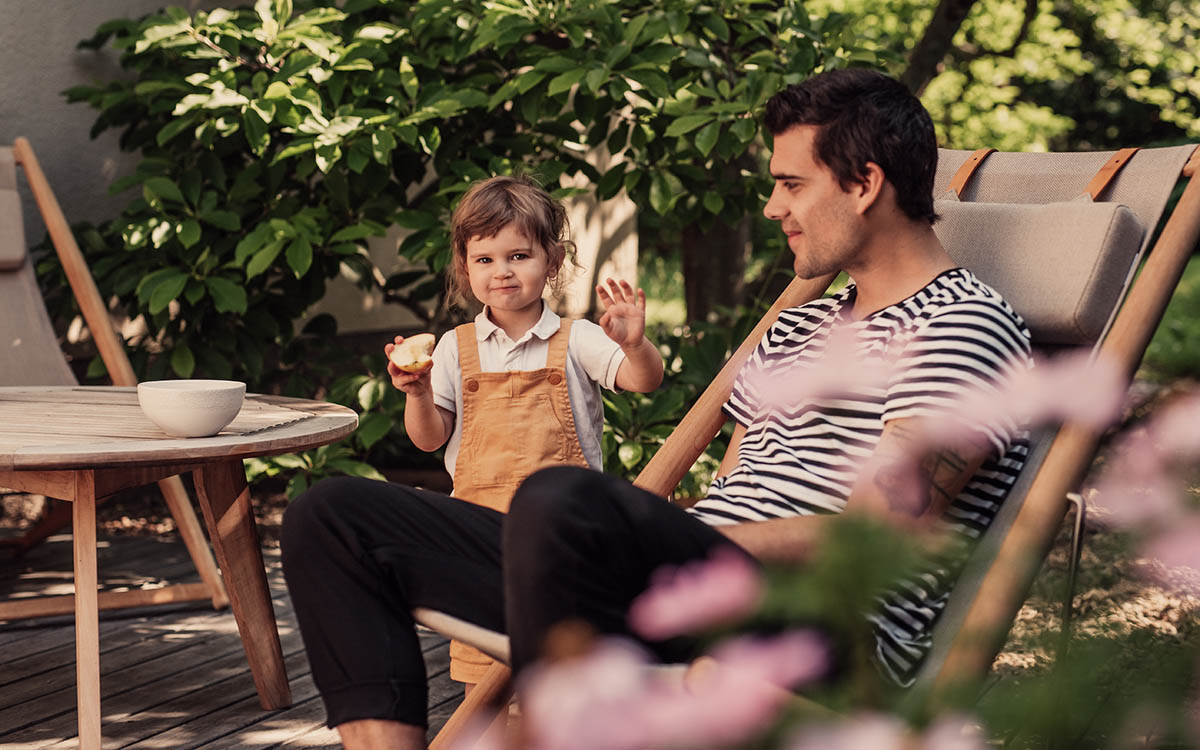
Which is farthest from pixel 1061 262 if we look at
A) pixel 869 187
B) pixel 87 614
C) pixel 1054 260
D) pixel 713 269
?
pixel 713 269

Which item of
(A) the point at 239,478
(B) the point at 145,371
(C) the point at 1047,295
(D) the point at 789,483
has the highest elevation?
(C) the point at 1047,295

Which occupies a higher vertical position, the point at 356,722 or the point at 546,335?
the point at 546,335

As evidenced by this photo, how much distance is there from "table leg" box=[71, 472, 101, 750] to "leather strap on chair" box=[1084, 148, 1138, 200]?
181cm

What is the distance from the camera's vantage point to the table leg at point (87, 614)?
204 centimetres

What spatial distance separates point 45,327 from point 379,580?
6.59 ft

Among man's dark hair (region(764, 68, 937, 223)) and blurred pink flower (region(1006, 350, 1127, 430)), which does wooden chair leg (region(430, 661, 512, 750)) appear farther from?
blurred pink flower (region(1006, 350, 1127, 430))

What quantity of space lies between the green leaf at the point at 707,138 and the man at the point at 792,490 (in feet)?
4.06

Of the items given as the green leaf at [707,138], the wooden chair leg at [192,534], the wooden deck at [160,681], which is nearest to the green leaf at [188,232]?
the wooden chair leg at [192,534]

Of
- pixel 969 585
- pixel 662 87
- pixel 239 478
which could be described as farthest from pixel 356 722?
pixel 662 87

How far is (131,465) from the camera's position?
1921 mm

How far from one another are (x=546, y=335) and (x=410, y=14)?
1766 millimetres

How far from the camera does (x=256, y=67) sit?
364 centimetres

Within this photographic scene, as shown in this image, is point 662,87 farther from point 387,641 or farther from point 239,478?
point 387,641

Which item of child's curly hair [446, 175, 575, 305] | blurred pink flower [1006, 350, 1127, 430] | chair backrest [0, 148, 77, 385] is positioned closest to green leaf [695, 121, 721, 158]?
child's curly hair [446, 175, 575, 305]
